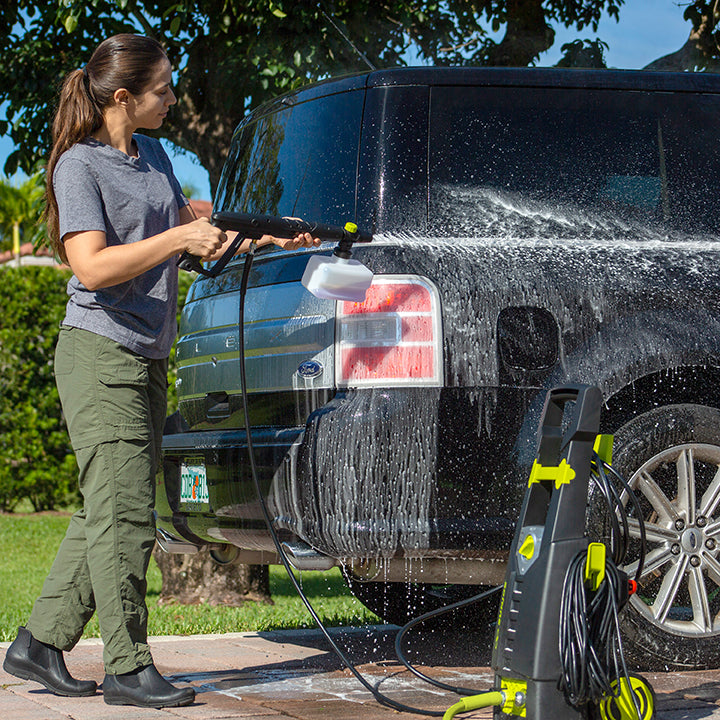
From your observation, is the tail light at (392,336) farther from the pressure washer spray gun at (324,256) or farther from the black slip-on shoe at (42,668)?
the black slip-on shoe at (42,668)

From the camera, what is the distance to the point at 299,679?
3873 mm

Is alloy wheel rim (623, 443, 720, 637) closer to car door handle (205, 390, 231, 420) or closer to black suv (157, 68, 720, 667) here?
black suv (157, 68, 720, 667)

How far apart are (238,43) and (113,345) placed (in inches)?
117

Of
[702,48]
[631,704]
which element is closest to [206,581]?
[631,704]

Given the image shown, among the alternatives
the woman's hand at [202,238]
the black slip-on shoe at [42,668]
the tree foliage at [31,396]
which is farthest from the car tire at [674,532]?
the tree foliage at [31,396]

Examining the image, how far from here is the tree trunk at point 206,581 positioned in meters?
6.20

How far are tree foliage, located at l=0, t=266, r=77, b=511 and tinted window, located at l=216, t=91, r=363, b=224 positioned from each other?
8.83 m

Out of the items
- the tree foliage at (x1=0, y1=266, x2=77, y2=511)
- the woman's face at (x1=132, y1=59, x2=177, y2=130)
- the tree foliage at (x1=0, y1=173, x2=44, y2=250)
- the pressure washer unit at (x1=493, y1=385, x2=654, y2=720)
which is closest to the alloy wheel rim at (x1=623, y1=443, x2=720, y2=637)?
the pressure washer unit at (x1=493, y1=385, x2=654, y2=720)

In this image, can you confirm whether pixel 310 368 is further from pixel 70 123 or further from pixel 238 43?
pixel 238 43

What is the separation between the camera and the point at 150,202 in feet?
11.6

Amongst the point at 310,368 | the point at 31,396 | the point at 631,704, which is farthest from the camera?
the point at 31,396

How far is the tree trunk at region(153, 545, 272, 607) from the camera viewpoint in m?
6.20

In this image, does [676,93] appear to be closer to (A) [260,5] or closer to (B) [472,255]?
(B) [472,255]

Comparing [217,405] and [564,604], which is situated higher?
[217,405]
